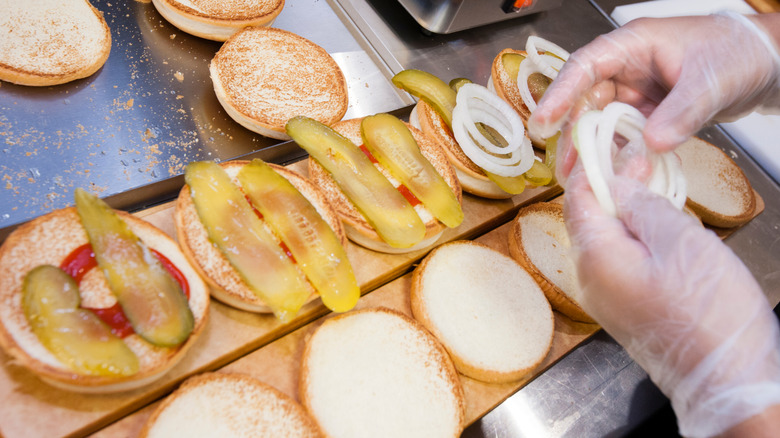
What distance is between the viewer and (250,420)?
6.20 ft

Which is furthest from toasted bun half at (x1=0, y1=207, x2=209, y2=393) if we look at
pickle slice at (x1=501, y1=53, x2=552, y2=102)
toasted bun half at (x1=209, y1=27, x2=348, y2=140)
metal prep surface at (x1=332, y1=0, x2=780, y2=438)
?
pickle slice at (x1=501, y1=53, x2=552, y2=102)

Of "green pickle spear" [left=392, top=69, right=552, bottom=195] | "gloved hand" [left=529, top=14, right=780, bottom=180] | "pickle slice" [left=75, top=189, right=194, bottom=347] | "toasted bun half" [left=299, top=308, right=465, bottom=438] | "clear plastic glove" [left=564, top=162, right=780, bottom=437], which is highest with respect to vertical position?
Answer: "gloved hand" [left=529, top=14, right=780, bottom=180]

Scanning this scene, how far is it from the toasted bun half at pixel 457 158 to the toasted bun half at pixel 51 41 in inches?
73.0

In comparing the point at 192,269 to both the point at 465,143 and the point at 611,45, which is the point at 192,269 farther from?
the point at 611,45

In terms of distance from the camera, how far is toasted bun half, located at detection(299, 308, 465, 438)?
6.76ft

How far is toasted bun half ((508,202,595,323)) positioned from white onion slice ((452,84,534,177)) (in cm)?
33

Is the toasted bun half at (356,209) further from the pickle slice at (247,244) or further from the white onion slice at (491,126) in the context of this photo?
the pickle slice at (247,244)

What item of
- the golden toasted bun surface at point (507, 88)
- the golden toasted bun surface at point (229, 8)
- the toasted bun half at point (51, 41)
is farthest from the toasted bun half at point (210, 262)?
the golden toasted bun surface at point (507, 88)

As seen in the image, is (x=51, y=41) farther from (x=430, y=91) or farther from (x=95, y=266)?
(x=430, y=91)

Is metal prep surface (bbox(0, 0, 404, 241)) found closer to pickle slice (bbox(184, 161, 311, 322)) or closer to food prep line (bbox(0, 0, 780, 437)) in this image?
food prep line (bbox(0, 0, 780, 437))

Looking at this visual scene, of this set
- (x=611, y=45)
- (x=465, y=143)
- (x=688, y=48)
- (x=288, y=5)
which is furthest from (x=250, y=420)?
(x=288, y=5)

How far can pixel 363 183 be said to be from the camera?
98.3 inches

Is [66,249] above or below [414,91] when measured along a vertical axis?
below

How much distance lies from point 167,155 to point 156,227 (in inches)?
26.2
